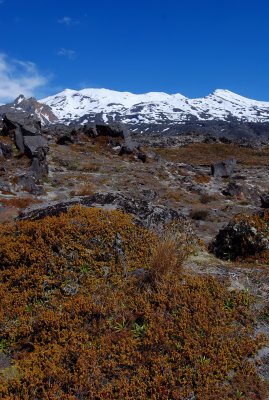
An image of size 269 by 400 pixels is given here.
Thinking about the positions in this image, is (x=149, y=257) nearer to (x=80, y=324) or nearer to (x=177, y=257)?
(x=177, y=257)

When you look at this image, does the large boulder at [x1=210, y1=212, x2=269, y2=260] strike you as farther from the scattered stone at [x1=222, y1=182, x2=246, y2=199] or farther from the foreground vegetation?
the scattered stone at [x1=222, y1=182, x2=246, y2=199]

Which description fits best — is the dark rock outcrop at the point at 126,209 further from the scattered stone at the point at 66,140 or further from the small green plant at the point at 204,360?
the scattered stone at the point at 66,140

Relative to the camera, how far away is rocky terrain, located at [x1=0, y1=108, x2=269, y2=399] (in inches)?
423

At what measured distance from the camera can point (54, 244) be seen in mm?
9219

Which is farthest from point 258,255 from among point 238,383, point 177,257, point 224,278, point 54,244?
point 54,244

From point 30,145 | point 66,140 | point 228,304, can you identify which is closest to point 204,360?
point 228,304

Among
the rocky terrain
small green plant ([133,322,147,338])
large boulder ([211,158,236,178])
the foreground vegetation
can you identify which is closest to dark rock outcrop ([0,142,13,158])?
the rocky terrain

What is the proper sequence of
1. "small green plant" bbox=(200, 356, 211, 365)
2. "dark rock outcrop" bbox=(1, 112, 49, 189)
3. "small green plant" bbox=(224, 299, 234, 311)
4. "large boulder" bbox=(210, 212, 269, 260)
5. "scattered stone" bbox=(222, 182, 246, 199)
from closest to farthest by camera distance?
"small green plant" bbox=(200, 356, 211, 365) < "small green plant" bbox=(224, 299, 234, 311) < "large boulder" bbox=(210, 212, 269, 260) < "dark rock outcrop" bbox=(1, 112, 49, 189) < "scattered stone" bbox=(222, 182, 246, 199)

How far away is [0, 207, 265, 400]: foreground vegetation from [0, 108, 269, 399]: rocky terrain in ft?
2.04

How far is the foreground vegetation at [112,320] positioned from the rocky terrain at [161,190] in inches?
24.5

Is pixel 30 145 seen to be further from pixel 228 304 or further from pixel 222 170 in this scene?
pixel 228 304

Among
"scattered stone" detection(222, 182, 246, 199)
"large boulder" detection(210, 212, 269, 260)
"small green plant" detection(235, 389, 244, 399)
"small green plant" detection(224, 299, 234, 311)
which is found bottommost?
"small green plant" detection(235, 389, 244, 399)

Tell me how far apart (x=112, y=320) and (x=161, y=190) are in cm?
2793

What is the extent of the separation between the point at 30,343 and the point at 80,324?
3.39 ft
